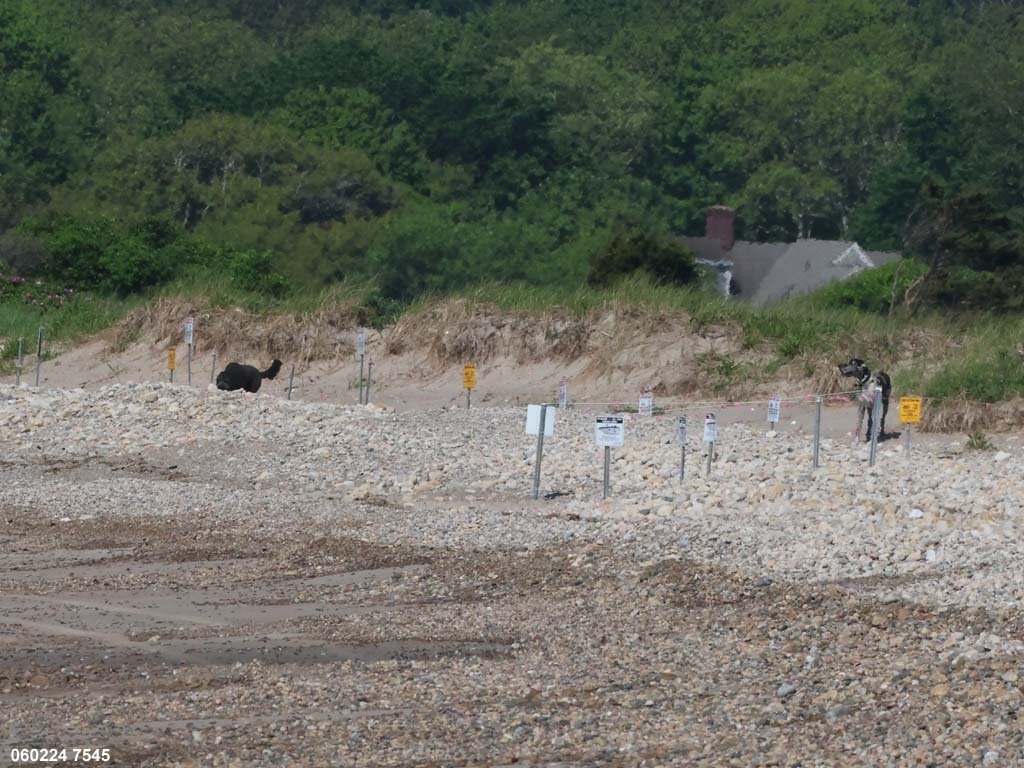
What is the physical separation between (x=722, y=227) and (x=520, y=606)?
141 ft

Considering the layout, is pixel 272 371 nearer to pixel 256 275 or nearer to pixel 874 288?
pixel 256 275

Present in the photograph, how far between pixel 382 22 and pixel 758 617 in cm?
7587

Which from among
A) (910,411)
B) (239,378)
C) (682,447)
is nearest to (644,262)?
(239,378)

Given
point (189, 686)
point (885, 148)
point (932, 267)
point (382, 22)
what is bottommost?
point (189, 686)

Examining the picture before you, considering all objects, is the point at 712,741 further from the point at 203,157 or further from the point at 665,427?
the point at 203,157

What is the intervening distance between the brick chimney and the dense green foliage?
5.28ft

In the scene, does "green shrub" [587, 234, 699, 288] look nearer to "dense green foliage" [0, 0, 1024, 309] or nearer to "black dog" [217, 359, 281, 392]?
"dense green foliage" [0, 0, 1024, 309]

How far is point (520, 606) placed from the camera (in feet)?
38.0

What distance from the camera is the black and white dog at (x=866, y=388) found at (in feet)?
61.1

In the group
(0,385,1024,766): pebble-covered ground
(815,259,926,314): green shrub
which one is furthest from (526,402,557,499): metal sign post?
(815,259,926,314): green shrub

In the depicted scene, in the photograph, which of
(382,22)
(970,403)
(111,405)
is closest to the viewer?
(970,403)

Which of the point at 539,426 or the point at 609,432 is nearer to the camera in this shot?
the point at 609,432

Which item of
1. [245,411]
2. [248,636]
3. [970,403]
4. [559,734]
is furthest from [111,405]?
[559,734]

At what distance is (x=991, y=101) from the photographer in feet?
190
